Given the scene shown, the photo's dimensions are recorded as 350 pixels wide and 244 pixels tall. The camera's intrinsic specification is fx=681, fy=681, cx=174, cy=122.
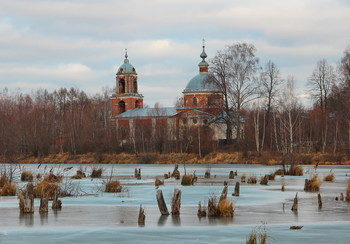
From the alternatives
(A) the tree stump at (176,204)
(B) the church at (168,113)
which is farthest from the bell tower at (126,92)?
(A) the tree stump at (176,204)

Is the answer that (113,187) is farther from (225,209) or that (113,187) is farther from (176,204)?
(225,209)

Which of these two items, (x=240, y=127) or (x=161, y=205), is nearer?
(x=161, y=205)

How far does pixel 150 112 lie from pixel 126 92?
8.78 m

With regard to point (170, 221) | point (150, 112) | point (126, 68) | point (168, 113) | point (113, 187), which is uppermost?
point (126, 68)

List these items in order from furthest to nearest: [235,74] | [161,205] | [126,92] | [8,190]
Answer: [126,92]
[235,74]
[8,190]
[161,205]

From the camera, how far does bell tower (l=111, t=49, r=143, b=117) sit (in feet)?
340

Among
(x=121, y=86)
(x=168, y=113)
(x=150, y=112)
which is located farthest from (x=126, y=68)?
(x=168, y=113)

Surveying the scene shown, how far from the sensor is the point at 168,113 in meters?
94.7

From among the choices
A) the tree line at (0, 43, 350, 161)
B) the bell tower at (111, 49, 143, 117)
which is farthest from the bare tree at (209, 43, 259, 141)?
the bell tower at (111, 49, 143, 117)

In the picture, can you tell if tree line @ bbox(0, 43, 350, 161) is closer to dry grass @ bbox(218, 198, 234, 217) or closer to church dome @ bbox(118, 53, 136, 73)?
church dome @ bbox(118, 53, 136, 73)

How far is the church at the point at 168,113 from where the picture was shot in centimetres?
7265

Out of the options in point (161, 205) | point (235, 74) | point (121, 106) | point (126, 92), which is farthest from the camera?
point (121, 106)

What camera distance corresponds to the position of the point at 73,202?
2338cm

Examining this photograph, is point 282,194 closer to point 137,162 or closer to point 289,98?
point 289,98
